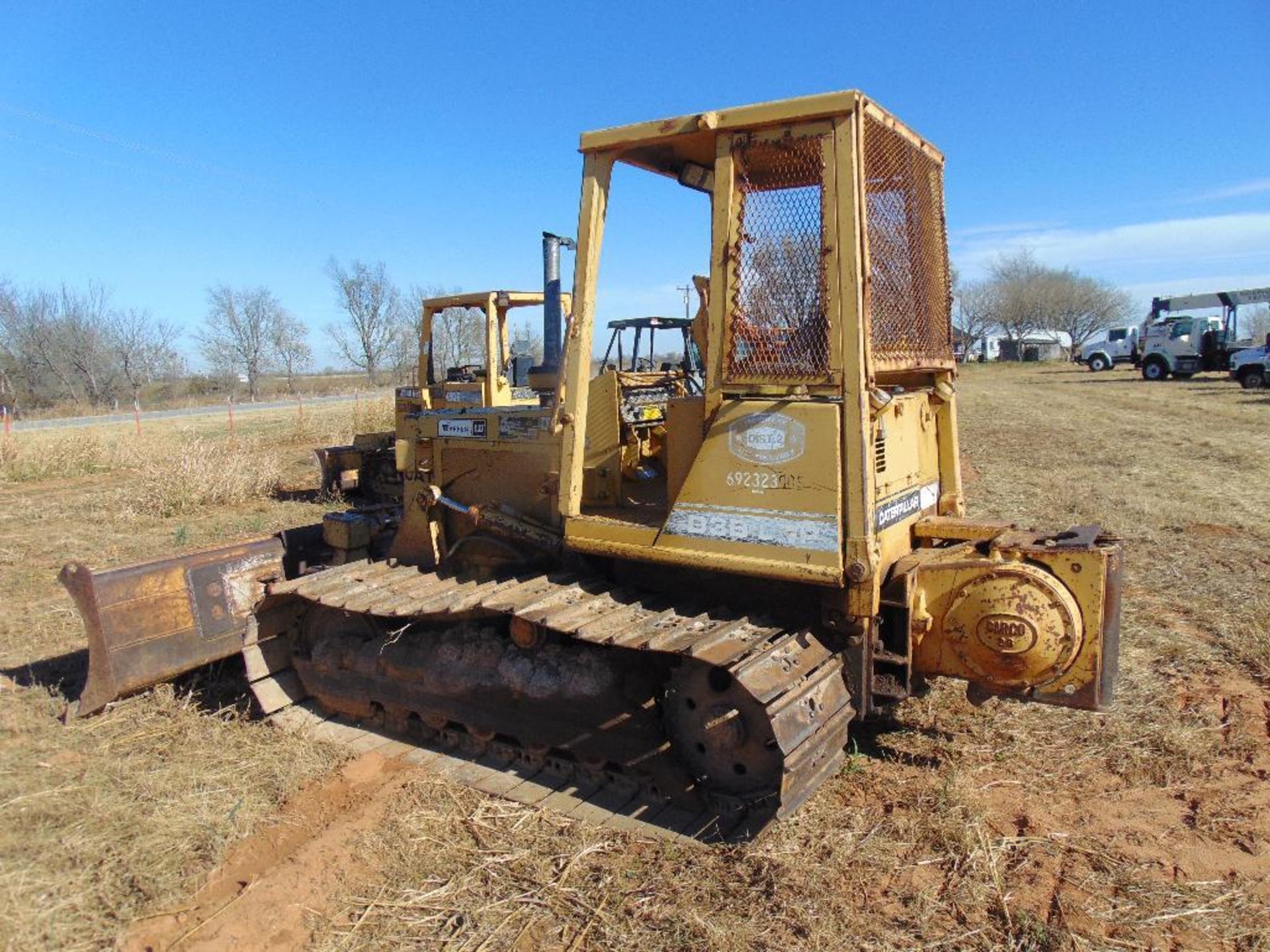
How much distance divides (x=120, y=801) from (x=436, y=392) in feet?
29.3

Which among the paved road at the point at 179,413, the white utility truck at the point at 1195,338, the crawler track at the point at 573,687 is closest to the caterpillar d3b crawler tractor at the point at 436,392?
the crawler track at the point at 573,687

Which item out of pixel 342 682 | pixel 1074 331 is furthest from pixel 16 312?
pixel 1074 331

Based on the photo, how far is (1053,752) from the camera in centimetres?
452

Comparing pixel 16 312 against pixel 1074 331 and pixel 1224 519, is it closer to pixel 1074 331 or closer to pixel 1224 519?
pixel 1224 519

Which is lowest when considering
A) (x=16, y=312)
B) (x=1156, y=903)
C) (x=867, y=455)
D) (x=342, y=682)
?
(x=1156, y=903)

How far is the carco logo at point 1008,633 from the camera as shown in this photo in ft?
12.5

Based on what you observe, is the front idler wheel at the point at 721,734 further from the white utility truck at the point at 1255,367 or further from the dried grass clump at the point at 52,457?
the white utility truck at the point at 1255,367

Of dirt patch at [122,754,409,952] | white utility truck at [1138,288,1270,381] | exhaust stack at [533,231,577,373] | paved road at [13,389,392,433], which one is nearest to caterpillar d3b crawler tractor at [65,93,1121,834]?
dirt patch at [122,754,409,952]

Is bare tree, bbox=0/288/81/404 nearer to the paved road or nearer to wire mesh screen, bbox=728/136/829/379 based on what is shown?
the paved road

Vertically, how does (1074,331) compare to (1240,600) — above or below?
above

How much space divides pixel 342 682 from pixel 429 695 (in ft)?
2.18

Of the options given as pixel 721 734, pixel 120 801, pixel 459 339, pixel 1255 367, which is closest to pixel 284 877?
pixel 120 801

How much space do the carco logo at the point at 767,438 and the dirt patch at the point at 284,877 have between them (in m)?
2.40

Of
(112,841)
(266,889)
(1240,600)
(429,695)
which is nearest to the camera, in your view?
(266,889)
